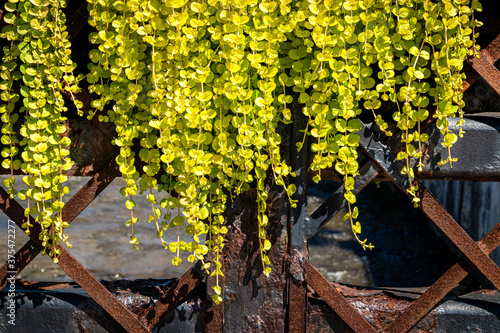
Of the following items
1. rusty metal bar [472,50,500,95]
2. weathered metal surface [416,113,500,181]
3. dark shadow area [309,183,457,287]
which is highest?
rusty metal bar [472,50,500,95]

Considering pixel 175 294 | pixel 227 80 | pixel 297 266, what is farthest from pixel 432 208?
pixel 175 294

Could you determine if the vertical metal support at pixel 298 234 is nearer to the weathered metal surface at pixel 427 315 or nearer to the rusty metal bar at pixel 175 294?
the weathered metal surface at pixel 427 315

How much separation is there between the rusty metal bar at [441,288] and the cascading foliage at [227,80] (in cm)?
38

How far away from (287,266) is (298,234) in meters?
0.13

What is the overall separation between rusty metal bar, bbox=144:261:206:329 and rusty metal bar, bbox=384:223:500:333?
0.79 meters

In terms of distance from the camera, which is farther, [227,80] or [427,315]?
[427,315]

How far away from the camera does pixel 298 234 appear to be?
181 centimetres

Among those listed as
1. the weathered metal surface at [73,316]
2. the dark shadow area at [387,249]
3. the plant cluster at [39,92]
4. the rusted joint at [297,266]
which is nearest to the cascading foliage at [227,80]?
the plant cluster at [39,92]

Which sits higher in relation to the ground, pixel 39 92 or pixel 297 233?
→ pixel 39 92

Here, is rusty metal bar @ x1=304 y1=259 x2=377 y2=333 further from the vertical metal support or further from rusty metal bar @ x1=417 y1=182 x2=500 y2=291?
rusty metal bar @ x1=417 y1=182 x2=500 y2=291

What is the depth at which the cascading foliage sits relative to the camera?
1556 millimetres

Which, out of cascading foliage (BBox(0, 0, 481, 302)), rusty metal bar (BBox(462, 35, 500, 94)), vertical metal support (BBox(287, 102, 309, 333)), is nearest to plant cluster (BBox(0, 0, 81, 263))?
cascading foliage (BBox(0, 0, 481, 302))

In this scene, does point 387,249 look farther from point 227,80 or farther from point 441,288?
point 227,80

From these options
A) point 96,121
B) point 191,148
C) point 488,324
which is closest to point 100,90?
point 96,121
